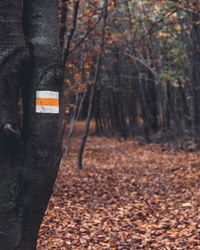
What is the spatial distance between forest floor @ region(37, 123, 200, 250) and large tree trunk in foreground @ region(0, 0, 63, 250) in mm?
2080

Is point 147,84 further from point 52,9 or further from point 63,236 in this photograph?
point 52,9

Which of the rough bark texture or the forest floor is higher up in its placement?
the rough bark texture

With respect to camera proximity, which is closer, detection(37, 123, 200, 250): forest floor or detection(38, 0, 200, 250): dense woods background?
detection(37, 123, 200, 250): forest floor

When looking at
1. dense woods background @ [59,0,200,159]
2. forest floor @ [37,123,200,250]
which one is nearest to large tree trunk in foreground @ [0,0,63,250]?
forest floor @ [37,123,200,250]

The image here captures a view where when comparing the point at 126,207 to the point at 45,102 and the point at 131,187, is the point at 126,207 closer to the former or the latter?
the point at 131,187

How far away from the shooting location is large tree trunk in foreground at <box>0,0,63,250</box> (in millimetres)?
2518

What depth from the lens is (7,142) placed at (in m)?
2.51

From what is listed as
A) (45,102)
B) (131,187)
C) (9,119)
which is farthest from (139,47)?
(9,119)

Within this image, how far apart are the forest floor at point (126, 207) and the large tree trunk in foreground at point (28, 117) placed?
2080mm

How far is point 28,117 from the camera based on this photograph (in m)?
2.72

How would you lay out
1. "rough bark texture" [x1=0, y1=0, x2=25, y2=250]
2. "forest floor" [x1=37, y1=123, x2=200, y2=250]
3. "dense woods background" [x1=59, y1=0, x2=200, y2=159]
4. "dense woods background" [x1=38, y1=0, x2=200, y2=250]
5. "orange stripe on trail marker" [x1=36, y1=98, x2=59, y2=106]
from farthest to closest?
"dense woods background" [x1=59, y1=0, x2=200, y2=159] → "dense woods background" [x1=38, y1=0, x2=200, y2=250] → "forest floor" [x1=37, y1=123, x2=200, y2=250] → "orange stripe on trail marker" [x1=36, y1=98, x2=59, y2=106] → "rough bark texture" [x1=0, y1=0, x2=25, y2=250]

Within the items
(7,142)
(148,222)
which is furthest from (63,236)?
(7,142)

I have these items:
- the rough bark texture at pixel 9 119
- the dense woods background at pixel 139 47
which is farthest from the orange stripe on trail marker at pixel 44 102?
the dense woods background at pixel 139 47

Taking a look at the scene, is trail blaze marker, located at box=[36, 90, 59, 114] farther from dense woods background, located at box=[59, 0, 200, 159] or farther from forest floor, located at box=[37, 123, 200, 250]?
dense woods background, located at box=[59, 0, 200, 159]
